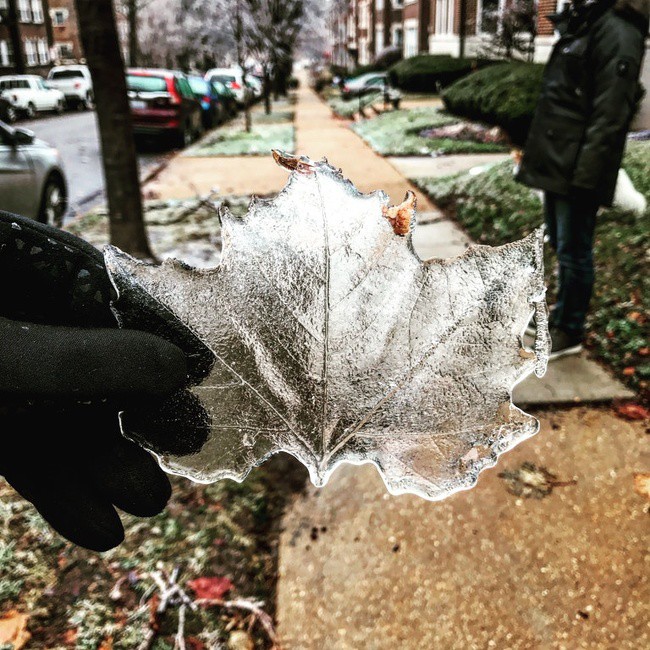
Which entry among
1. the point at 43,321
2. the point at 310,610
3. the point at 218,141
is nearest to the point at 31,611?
the point at 310,610

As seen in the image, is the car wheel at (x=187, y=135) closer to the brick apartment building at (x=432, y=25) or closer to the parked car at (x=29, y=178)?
the parked car at (x=29, y=178)

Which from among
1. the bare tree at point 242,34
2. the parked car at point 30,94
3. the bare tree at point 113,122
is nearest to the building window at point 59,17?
the parked car at point 30,94

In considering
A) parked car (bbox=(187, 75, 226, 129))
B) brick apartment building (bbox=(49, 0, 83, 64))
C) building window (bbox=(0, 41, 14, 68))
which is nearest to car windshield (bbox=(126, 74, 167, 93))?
parked car (bbox=(187, 75, 226, 129))

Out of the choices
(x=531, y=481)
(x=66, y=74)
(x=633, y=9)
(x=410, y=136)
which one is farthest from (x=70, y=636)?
(x=66, y=74)

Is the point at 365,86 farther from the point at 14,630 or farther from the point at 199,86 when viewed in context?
the point at 14,630

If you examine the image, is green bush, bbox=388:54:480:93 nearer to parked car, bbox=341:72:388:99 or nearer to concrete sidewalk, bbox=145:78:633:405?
parked car, bbox=341:72:388:99

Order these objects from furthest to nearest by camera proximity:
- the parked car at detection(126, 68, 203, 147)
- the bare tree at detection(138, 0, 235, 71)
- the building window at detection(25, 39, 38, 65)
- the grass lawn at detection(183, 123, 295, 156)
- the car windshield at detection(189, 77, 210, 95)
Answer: the building window at detection(25, 39, 38, 65)
the bare tree at detection(138, 0, 235, 71)
the car windshield at detection(189, 77, 210, 95)
the parked car at detection(126, 68, 203, 147)
the grass lawn at detection(183, 123, 295, 156)
